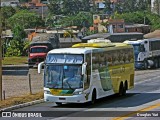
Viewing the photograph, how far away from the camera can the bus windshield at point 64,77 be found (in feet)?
79.8

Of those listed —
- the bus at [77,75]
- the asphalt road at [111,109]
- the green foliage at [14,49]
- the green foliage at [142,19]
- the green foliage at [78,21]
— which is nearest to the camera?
the asphalt road at [111,109]

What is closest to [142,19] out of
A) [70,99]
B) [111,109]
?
[70,99]

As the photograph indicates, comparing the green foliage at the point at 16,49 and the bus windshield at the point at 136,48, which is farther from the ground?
the bus windshield at the point at 136,48

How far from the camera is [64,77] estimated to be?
80.0 feet

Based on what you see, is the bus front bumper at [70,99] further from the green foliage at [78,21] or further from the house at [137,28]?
the green foliage at [78,21]

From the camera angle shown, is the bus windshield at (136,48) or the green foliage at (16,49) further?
the green foliage at (16,49)

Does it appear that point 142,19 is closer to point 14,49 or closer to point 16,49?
point 16,49

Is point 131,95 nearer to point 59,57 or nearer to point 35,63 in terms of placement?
point 59,57

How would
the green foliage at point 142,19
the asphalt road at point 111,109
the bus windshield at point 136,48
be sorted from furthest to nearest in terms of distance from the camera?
the green foliage at point 142,19
the bus windshield at point 136,48
the asphalt road at point 111,109

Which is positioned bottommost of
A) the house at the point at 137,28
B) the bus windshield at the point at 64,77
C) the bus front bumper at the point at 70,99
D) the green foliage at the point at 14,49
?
the house at the point at 137,28

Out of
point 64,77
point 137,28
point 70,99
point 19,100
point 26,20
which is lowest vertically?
point 137,28

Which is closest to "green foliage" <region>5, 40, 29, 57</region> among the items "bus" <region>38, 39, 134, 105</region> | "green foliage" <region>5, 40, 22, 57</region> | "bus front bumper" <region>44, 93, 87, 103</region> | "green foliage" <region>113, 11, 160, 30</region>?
"green foliage" <region>5, 40, 22, 57</region>

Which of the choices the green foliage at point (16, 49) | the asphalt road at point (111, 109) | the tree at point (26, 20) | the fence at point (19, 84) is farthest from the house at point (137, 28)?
the asphalt road at point (111, 109)

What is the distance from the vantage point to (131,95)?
30.2 m
